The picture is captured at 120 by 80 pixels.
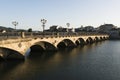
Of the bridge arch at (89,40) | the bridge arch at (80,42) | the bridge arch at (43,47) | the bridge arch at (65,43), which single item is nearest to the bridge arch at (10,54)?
the bridge arch at (43,47)

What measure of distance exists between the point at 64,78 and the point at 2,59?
1796 centimetres

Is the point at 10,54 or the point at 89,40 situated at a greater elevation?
the point at 89,40

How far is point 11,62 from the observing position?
44156 millimetres

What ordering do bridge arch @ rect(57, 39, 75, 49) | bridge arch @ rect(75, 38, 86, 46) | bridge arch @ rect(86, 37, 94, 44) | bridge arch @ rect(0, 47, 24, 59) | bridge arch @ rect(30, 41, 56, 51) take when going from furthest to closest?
1. bridge arch @ rect(86, 37, 94, 44)
2. bridge arch @ rect(75, 38, 86, 46)
3. bridge arch @ rect(57, 39, 75, 49)
4. bridge arch @ rect(30, 41, 56, 51)
5. bridge arch @ rect(0, 47, 24, 59)

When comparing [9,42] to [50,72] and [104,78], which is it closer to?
[50,72]

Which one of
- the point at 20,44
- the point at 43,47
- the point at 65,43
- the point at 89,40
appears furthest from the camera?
the point at 89,40

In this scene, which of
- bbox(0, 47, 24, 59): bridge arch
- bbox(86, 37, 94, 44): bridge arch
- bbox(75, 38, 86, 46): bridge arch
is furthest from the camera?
bbox(86, 37, 94, 44): bridge arch

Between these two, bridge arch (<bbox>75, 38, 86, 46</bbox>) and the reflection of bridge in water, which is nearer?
the reflection of bridge in water

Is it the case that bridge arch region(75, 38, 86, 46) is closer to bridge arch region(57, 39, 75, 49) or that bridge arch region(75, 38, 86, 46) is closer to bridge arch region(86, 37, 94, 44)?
bridge arch region(86, 37, 94, 44)

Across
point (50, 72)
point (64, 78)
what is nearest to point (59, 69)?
point (50, 72)

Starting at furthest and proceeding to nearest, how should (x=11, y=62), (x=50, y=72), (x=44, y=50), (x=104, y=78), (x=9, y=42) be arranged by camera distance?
(x=44, y=50) → (x=11, y=62) → (x=9, y=42) → (x=50, y=72) → (x=104, y=78)

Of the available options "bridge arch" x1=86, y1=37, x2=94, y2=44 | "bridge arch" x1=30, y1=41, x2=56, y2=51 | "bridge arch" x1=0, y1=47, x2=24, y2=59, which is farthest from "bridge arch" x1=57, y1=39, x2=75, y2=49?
"bridge arch" x1=0, y1=47, x2=24, y2=59

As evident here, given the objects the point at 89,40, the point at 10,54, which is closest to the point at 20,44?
the point at 10,54

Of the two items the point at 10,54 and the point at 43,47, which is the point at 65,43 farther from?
the point at 10,54
